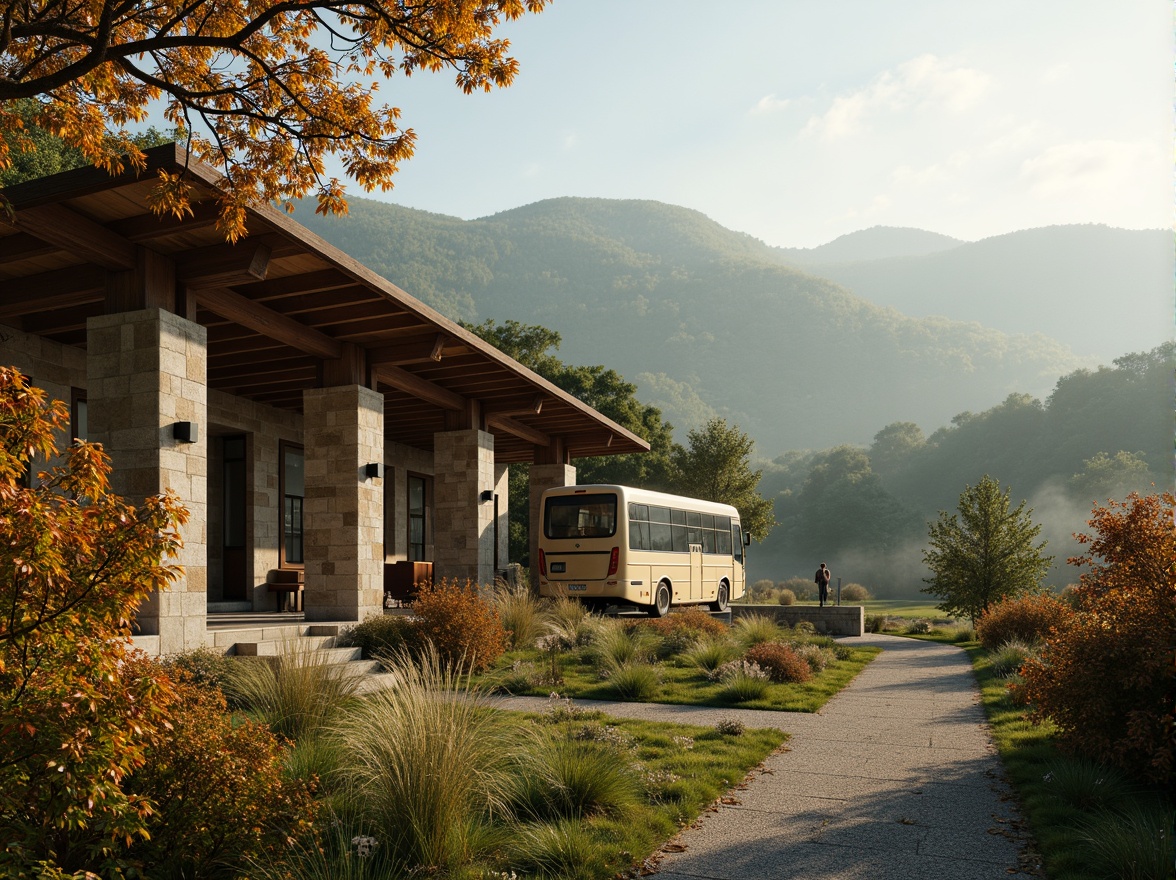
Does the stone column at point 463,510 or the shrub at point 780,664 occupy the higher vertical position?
the stone column at point 463,510

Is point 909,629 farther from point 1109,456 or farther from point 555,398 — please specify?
point 1109,456

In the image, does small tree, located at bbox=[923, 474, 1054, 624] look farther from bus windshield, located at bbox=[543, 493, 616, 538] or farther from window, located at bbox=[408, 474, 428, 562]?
window, located at bbox=[408, 474, 428, 562]

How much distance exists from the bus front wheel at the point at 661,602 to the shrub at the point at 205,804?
16.1 metres

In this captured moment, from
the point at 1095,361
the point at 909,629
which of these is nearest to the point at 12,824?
the point at 909,629

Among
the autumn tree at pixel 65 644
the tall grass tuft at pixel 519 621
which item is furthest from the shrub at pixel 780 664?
the autumn tree at pixel 65 644

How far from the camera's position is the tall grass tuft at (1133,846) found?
4344 mm

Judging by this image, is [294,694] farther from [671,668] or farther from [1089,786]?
[671,668]

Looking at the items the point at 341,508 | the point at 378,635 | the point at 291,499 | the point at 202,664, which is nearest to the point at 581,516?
the point at 291,499

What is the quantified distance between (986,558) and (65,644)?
2371 centimetres

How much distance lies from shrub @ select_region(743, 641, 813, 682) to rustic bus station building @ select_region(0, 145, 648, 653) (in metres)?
6.02

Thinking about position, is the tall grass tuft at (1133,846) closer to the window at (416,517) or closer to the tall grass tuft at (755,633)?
the tall grass tuft at (755,633)

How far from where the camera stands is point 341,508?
13.6 meters

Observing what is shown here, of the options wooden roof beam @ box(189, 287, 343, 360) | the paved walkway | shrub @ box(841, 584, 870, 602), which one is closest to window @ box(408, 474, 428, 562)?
wooden roof beam @ box(189, 287, 343, 360)

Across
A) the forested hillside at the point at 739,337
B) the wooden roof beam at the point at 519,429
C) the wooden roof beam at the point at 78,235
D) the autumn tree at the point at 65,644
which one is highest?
the forested hillside at the point at 739,337
